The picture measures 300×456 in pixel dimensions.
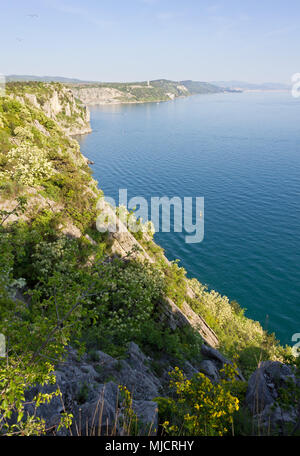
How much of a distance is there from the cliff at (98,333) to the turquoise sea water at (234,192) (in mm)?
Result: 3744

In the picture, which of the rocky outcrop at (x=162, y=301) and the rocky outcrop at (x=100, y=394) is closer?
the rocky outcrop at (x=100, y=394)

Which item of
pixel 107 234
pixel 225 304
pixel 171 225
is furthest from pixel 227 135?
pixel 107 234

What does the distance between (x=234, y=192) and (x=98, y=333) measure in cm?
7075

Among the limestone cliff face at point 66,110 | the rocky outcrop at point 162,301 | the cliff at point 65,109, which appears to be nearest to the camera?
the rocky outcrop at point 162,301

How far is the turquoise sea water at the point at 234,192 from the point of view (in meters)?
44.2

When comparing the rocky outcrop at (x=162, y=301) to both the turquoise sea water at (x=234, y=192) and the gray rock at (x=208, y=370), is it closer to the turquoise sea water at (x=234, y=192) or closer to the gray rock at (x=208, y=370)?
the gray rock at (x=208, y=370)

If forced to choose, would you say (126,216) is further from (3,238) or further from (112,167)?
A: (112,167)

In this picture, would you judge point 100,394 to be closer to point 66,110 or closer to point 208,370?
point 208,370

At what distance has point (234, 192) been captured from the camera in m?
76.9

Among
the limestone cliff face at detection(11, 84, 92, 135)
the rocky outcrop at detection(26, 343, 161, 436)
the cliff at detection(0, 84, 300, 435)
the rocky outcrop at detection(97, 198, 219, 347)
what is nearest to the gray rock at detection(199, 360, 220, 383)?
the cliff at detection(0, 84, 300, 435)

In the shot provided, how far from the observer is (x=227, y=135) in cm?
14938

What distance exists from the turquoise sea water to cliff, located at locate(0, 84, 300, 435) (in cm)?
374

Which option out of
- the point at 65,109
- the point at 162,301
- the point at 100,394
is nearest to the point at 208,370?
the point at 162,301

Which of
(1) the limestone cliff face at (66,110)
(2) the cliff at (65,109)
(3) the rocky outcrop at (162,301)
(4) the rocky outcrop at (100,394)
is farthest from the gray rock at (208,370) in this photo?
(1) the limestone cliff face at (66,110)
